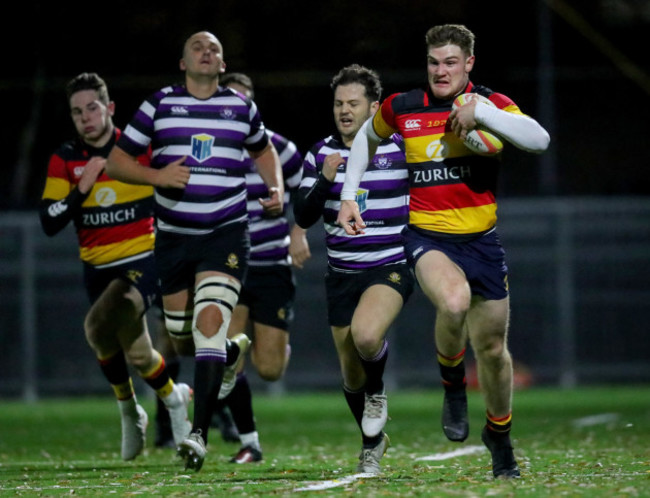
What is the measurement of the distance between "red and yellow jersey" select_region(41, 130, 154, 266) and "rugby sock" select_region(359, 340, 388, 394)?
2.46 metres

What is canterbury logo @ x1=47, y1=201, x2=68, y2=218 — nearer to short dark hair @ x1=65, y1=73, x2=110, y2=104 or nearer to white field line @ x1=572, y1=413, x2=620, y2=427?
short dark hair @ x1=65, y1=73, x2=110, y2=104

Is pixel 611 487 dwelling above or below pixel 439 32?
below

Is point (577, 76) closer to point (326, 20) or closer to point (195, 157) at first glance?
point (326, 20)

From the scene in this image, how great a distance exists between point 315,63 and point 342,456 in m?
12.7

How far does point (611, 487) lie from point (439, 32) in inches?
96.1

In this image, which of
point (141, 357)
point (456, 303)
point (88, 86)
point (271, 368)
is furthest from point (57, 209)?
point (456, 303)

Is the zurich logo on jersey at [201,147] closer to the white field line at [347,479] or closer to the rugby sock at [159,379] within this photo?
the rugby sock at [159,379]

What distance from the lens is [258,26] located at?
21.2 meters

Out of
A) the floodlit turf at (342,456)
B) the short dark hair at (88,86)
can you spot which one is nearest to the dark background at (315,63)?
the floodlit turf at (342,456)

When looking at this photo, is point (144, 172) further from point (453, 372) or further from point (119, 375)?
point (453, 372)

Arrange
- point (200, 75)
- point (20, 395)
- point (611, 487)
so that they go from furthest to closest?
point (20, 395) < point (200, 75) < point (611, 487)

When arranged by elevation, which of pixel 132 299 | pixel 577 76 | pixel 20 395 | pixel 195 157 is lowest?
pixel 20 395

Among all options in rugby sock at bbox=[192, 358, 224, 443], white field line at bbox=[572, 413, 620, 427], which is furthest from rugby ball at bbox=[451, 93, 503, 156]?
white field line at bbox=[572, 413, 620, 427]

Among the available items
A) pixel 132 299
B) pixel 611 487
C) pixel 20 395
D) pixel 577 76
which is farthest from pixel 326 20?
pixel 611 487
